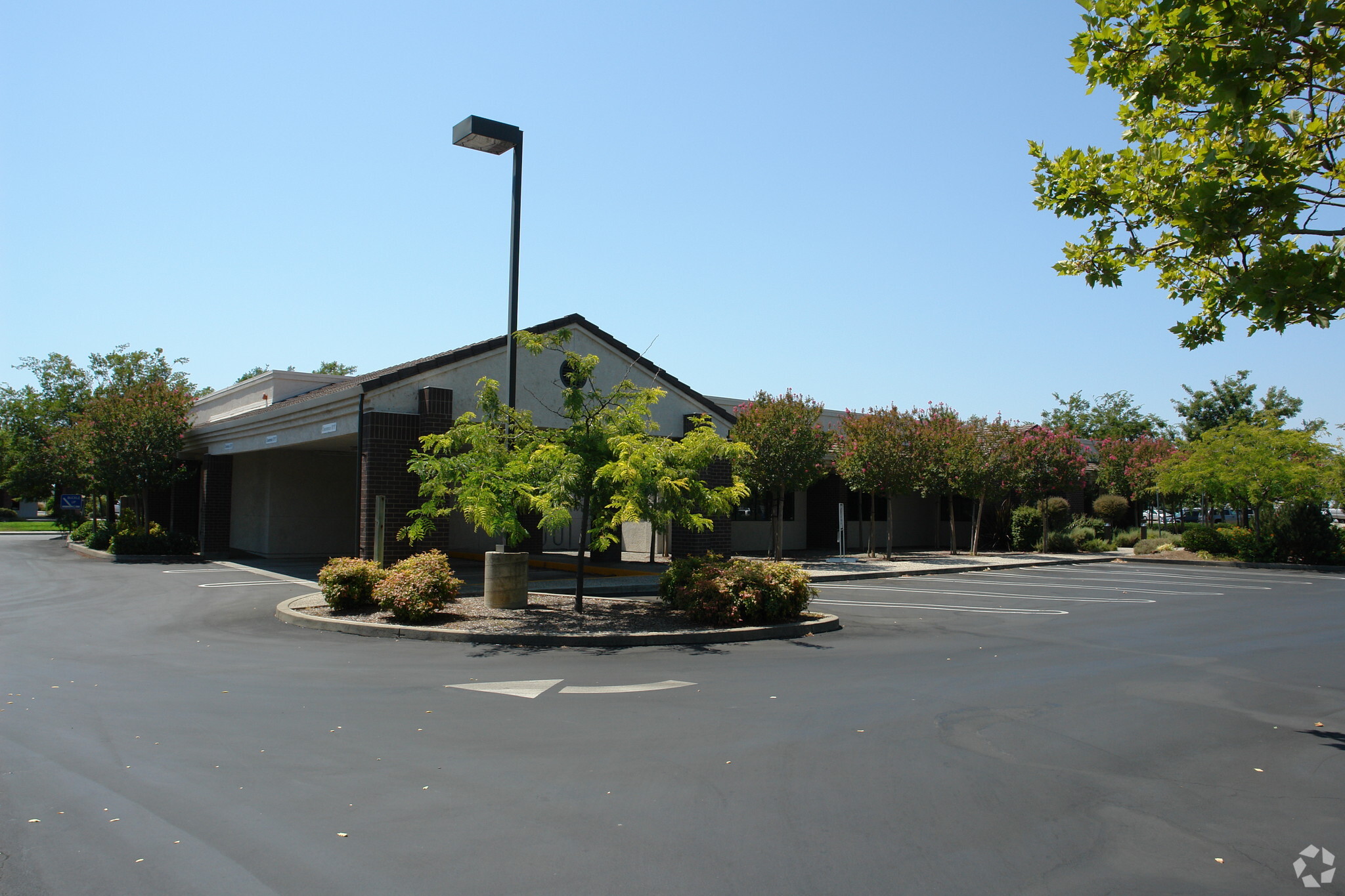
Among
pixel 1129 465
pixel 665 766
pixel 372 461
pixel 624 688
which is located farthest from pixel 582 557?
pixel 1129 465

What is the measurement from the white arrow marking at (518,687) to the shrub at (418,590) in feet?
11.8

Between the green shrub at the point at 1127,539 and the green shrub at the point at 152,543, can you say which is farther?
the green shrub at the point at 1127,539

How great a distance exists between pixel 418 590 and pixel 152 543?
56.3ft

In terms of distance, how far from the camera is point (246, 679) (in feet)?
28.3

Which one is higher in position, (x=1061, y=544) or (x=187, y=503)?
(x=187, y=503)

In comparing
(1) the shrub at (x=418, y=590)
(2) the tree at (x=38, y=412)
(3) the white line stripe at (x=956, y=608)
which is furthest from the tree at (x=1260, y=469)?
(2) the tree at (x=38, y=412)

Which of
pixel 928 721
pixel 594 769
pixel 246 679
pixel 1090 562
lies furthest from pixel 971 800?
pixel 1090 562

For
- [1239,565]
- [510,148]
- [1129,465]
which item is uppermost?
[510,148]

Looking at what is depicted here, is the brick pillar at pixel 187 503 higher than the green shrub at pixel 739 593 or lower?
higher

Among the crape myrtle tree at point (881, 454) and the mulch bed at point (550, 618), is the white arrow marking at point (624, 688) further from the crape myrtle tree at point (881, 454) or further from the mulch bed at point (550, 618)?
the crape myrtle tree at point (881, 454)

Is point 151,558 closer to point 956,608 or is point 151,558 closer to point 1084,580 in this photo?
point 956,608

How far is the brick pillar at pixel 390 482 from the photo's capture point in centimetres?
1616

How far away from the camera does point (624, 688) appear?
844cm

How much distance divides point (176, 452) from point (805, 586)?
21.4 metres
